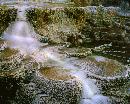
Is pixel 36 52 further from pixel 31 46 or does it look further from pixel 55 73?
pixel 55 73

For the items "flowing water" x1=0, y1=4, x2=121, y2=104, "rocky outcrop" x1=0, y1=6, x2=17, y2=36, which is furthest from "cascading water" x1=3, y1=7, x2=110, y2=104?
"rocky outcrop" x1=0, y1=6, x2=17, y2=36

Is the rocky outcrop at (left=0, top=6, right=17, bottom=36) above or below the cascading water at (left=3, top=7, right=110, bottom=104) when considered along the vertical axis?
above

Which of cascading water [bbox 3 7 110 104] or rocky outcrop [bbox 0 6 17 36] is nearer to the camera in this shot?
cascading water [bbox 3 7 110 104]

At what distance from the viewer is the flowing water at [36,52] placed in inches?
280

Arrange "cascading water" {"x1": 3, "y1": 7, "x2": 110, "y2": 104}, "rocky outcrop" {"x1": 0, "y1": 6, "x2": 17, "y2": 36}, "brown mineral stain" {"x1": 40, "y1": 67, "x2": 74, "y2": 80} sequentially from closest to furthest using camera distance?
"cascading water" {"x1": 3, "y1": 7, "x2": 110, "y2": 104}
"brown mineral stain" {"x1": 40, "y1": 67, "x2": 74, "y2": 80}
"rocky outcrop" {"x1": 0, "y1": 6, "x2": 17, "y2": 36}

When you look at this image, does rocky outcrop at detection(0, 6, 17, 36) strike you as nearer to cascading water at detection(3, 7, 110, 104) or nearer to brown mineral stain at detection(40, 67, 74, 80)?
cascading water at detection(3, 7, 110, 104)

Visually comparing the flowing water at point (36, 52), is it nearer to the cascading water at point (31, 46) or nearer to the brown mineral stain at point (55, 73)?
the cascading water at point (31, 46)

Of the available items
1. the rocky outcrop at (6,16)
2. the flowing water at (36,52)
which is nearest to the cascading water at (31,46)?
the flowing water at (36,52)

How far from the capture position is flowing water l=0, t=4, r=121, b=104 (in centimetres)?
712

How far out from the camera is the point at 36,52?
9.24m

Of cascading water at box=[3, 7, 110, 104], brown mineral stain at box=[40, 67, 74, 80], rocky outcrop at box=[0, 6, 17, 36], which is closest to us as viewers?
cascading water at box=[3, 7, 110, 104]

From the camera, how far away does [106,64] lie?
827 centimetres

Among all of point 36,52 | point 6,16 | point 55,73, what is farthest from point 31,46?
point 55,73

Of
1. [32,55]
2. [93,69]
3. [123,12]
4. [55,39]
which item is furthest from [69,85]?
[123,12]
